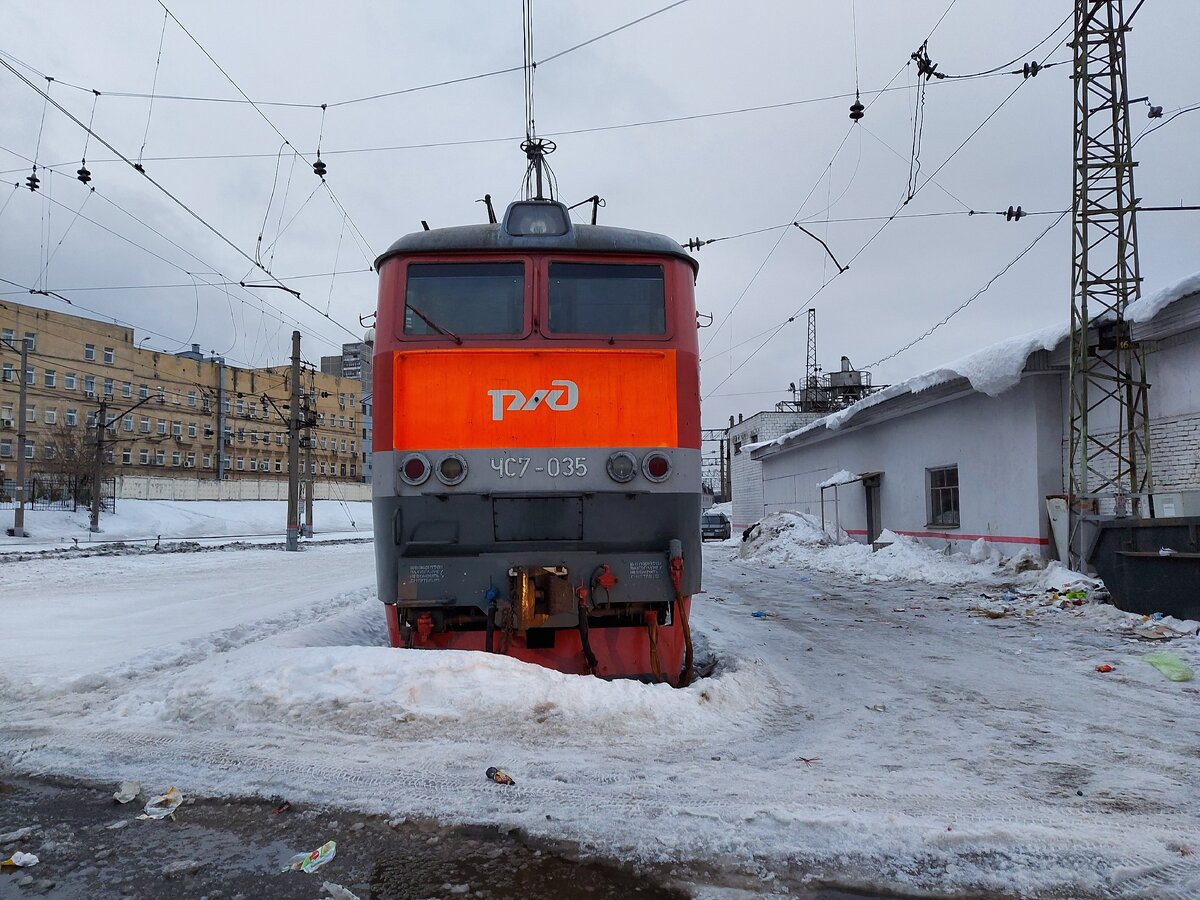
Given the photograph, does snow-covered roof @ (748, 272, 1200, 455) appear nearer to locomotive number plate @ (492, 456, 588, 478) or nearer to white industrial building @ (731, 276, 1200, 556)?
white industrial building @ (731, 276, 1200, 556)

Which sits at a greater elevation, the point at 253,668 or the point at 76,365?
the point at 76,365

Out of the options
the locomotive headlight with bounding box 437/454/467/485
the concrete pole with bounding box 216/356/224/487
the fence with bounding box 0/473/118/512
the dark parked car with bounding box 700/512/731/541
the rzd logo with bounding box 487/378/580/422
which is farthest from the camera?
the concrete pole with bounding box 216/356/224/487

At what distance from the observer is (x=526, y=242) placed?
600 cm

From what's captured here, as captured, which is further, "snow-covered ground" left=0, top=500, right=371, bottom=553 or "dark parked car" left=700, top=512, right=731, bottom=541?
"dark parked car" left=700, top=512, right=731, bottom=541

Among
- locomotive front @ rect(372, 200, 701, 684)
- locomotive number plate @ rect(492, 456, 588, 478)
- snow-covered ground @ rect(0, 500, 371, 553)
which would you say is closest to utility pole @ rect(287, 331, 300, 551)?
snow-covered ground @ rect(0, 500, 371, 553)

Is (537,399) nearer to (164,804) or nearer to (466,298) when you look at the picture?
(466,298)

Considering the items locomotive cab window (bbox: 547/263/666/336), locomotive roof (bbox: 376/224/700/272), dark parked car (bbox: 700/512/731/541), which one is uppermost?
locomotive roof (bbox: 376/224/700/272)

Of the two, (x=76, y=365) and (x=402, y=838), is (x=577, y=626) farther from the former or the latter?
(x=76, y=365)

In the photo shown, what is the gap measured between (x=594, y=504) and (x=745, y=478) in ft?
125

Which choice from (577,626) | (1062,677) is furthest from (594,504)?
(1062,677)

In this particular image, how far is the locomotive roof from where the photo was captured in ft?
19.6

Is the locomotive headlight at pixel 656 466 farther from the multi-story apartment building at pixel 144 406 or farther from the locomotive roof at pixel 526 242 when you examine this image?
the multi-story apartment building at pixel 144 406

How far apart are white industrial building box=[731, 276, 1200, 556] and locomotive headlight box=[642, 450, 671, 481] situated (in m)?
8.35

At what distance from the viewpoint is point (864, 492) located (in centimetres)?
2353
